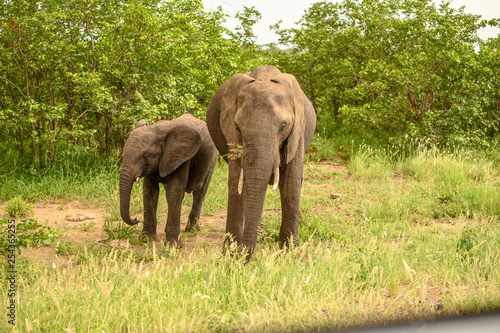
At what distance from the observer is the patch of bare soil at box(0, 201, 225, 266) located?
5.65m

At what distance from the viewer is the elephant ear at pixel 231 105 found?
4566 mm

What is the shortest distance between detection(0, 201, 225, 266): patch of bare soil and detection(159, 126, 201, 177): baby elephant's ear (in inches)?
35.0

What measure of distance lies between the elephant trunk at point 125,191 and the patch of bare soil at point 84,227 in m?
0.45

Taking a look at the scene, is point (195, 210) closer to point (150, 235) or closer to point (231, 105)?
point (150, 235)

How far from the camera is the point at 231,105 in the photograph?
184 inches

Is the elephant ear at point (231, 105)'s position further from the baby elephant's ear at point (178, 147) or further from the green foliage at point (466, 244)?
the green foliage at point (466, 244)

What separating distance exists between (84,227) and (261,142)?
11.8ft

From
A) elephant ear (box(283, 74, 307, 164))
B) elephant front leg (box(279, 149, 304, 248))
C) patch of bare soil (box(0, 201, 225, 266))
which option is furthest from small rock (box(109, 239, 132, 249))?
elephant ear (box(283, 74, 307, 164))

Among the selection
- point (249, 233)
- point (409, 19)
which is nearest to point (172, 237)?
point (249, 233)

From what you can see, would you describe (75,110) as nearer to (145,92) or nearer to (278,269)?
(145,92)

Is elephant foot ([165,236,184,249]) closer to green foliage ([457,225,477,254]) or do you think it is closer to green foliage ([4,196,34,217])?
green foliage ([4,196,34,217])

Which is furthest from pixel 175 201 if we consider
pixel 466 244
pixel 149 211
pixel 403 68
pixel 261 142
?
pixel 403 68

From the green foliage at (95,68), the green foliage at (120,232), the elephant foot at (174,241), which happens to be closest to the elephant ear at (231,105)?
the elephant foot at (174,241)

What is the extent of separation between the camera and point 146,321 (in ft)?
9.44
